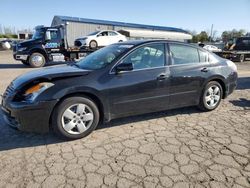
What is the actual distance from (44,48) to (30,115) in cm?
1171

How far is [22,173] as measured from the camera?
2.97m

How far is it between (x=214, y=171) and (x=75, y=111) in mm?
2193

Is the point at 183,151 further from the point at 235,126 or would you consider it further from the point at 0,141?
the point at 0,141

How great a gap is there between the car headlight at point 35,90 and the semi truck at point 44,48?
37.5 ft

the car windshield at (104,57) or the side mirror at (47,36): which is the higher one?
the side mirror at (47,36)

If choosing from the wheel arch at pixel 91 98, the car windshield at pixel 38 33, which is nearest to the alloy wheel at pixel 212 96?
the wheel arch at pixel 91 98

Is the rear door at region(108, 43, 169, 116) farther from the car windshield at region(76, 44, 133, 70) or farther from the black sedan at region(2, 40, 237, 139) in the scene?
the car windshield at region(76, 44, 133, 70)

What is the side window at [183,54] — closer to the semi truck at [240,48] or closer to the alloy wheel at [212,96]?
the alloy wheel at [212,96]

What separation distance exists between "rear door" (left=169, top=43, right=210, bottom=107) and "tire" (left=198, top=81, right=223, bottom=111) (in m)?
0.16

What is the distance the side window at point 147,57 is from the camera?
429 cm

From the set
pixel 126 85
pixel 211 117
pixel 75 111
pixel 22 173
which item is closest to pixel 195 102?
pixel 211 117

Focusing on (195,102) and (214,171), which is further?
(195,102)

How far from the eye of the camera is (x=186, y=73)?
4746mm

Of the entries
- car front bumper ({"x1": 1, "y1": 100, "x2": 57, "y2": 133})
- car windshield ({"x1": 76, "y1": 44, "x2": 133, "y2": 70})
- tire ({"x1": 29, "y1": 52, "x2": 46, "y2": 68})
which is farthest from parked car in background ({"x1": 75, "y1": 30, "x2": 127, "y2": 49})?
car front bumper ({"x1": 1, "y1": 100, "x2": 57, "y2": 133})
